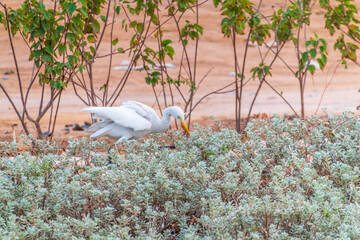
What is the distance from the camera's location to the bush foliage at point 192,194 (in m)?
1.99

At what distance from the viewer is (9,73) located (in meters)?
9.28

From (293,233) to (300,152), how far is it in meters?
1.02

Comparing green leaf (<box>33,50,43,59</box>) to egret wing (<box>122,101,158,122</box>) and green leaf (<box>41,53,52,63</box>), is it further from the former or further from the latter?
egret wing (<box>122,101,158,122</box>)

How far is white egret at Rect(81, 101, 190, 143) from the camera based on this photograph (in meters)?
3.70

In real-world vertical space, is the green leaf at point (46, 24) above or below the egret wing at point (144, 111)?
above

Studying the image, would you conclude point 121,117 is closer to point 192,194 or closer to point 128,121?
point 128,121

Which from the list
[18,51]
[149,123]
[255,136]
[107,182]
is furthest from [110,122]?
[18,51]

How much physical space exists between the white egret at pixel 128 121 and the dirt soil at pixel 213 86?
2186 millimetres

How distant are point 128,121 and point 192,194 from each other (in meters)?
1.44

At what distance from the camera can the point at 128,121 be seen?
3.69 meters

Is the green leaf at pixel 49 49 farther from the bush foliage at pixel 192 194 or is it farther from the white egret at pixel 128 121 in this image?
the bush foliage at pixel 192 194

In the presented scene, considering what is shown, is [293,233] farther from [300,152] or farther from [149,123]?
[149,123]

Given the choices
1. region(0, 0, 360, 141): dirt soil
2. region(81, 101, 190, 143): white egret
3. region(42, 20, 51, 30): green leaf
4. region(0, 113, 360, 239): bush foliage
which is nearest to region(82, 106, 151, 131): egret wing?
region(81, 101, 190, 143): white egret

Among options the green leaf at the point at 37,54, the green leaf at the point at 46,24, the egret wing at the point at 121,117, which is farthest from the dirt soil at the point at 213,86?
the egret wing at the point at 121,117
